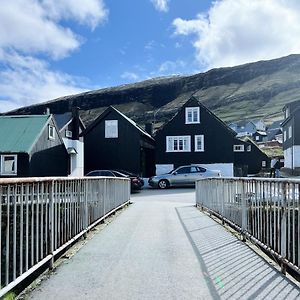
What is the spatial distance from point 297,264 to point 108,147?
35150mm

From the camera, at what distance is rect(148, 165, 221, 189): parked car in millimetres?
32344

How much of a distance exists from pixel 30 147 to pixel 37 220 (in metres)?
27.4

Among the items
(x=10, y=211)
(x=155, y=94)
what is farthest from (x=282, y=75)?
(x=10, y=211)

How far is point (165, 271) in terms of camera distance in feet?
19.5

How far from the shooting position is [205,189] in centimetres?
1471

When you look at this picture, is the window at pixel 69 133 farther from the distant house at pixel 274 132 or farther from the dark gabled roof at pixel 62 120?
the distant house at pixel 274 132

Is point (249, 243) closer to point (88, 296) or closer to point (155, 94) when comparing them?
point (88, 296)

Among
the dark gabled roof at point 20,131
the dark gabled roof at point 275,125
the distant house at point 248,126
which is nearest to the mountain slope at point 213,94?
the distant house at point 248,126

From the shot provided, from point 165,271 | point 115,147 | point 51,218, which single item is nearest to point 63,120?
point 115,147

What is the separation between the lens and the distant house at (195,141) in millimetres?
39719

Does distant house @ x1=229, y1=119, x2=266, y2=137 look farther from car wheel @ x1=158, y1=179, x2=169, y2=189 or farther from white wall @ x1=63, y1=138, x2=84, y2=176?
car wheel @ x1=158, y1=179, x2=169, y2=189

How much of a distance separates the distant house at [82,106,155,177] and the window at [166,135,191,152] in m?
2.56

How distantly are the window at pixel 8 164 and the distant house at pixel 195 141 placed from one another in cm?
1391

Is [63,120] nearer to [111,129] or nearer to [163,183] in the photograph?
[111,129]
